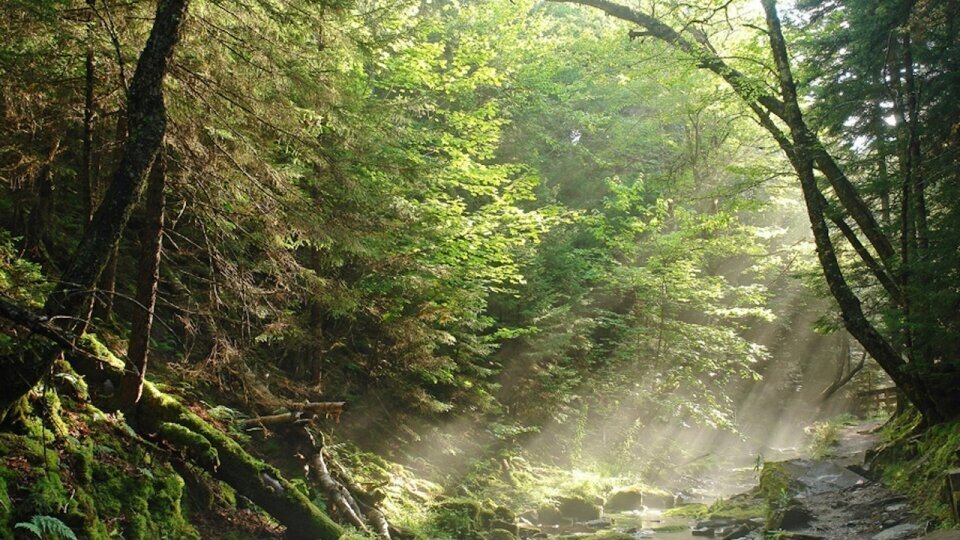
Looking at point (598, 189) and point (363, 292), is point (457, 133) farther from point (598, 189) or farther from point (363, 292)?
point (598, 189)

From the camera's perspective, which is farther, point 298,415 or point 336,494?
point 298,415

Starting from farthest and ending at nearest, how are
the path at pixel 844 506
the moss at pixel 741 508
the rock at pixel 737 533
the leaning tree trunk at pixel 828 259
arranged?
the moss at pixel 741 508 < the rock at pixel 737 533 < the leaning tree trunk at pixel 828 259 < the path at pixel 844 506

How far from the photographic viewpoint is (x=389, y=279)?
10.9 metres

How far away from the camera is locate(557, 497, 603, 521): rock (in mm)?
14680

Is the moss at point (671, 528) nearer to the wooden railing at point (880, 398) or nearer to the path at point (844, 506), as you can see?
the path at point (844, 506)

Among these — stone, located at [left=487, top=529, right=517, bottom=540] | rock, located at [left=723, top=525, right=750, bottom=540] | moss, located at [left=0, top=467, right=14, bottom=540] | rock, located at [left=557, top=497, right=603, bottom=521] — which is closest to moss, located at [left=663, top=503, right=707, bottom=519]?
rock, located at [left=557, top=497, right=603, bottom=521]

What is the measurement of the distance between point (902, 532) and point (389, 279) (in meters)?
8.75

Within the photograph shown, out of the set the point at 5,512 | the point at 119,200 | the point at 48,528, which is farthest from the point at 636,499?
the point at 119,200

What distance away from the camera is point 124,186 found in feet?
16.1

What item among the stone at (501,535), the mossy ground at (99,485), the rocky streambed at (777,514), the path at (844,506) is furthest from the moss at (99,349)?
the path at (844,506)

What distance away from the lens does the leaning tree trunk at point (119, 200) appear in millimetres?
4711

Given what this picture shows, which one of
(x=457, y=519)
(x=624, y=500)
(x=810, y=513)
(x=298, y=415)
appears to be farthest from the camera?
(x=624, y=500)

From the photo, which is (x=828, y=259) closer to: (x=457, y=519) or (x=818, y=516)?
(x=818, y=516)

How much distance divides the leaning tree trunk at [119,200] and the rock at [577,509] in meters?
12.2
